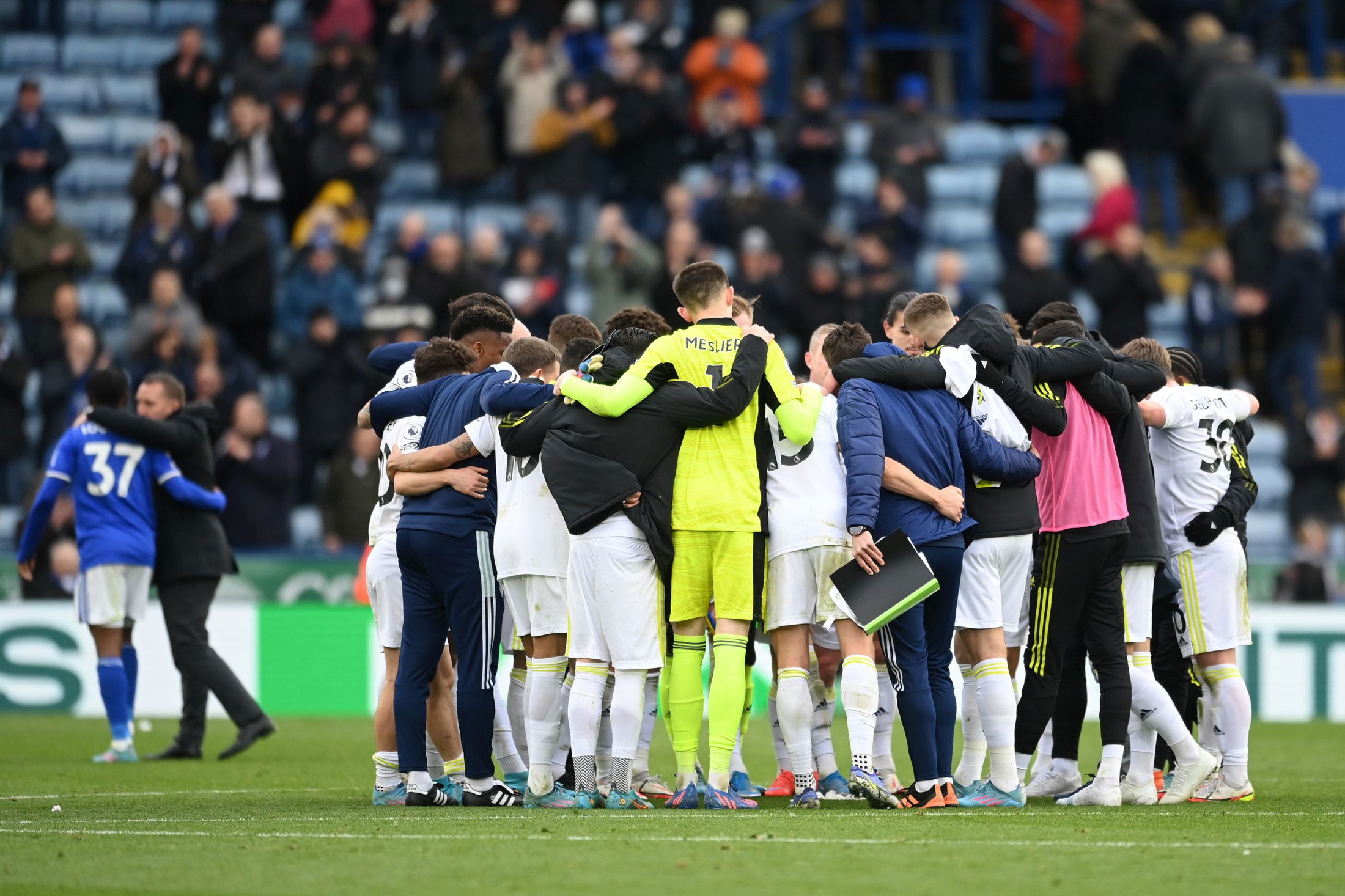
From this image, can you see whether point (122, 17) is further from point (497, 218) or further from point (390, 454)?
point (390, 454)

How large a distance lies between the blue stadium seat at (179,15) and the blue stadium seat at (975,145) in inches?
344

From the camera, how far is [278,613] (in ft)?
52.9

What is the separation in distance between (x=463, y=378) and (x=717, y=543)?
1.53 meters

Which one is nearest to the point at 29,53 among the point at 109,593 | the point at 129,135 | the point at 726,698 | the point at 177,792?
the point at 129,135

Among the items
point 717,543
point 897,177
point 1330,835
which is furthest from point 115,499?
point 897,177

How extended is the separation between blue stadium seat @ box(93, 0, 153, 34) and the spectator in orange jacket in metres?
6.60

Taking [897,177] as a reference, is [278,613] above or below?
below

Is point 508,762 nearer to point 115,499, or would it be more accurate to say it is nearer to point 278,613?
point 115,499

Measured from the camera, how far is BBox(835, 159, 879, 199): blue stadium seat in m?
21.5

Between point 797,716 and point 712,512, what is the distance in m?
1.03

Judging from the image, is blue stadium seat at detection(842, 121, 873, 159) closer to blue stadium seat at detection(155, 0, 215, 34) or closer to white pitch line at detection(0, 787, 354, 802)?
blue stadium seat at detection(155, 0, 215, 34)

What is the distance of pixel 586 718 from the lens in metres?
8.87

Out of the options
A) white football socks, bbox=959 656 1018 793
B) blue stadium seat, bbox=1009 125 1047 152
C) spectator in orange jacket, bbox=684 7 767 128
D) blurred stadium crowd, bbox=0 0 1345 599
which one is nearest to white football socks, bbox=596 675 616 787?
white football socks, bbox=959 656 1018 793

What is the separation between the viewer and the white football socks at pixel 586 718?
8867mm
